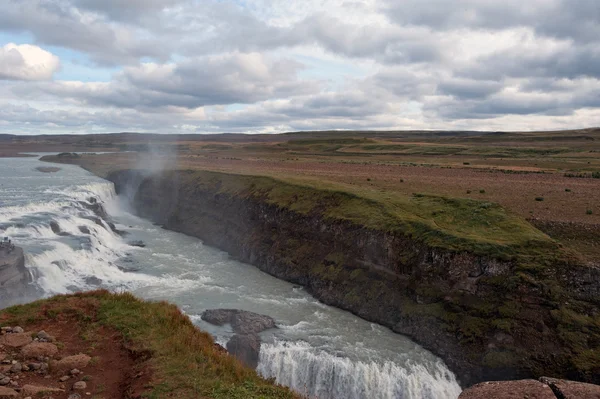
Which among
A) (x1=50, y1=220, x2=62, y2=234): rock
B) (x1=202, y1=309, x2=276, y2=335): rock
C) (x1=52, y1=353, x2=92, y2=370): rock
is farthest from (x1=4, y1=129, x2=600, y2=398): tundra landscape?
(x1=52, y1=353, x2=92, y2=370): rock

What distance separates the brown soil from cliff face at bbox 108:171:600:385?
1727cm

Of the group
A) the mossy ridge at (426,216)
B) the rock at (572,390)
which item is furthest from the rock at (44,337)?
the mossy ridge at (426,216)

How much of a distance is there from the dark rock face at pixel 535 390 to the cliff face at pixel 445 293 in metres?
11.3

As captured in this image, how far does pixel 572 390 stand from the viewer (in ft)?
36.3

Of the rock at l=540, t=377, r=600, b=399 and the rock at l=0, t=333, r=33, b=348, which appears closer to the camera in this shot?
the rock at l=540, t=377, r=600, b=399

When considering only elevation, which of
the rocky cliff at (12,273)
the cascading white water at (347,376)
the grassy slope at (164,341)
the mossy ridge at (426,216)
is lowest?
the cascading white water at (347,376)

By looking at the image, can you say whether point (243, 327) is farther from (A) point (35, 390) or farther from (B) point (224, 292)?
(A) point (35, 390)

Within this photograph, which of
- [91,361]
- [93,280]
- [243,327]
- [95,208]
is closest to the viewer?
[91,361]

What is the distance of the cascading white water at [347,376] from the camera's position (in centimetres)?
2102

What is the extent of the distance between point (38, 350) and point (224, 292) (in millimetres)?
18304

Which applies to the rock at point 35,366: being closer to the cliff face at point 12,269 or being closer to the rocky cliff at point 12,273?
the rocky cliff at point 12,273

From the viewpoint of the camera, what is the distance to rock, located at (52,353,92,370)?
12641mm

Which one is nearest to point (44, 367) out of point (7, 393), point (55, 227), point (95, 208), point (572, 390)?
point (7, 393)

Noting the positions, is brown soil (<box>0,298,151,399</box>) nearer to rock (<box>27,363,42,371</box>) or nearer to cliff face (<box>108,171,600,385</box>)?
rock (<box>27,363,42,371</box>)
